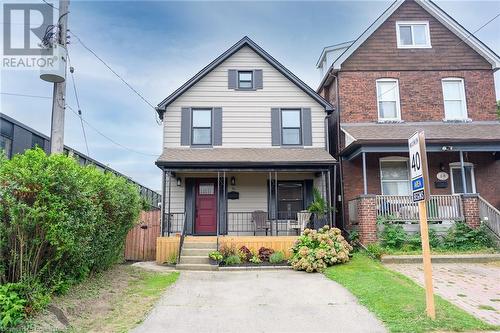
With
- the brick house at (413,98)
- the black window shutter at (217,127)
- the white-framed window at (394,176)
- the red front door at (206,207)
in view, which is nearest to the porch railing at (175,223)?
the red front door at (206,207)

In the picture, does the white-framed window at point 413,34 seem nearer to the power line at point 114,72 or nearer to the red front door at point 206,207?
the red front door at point 206,207

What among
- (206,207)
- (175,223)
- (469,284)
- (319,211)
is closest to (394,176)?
(319,211)

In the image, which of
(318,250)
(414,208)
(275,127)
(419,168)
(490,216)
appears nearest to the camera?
(419,168)

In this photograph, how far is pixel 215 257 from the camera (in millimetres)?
10359

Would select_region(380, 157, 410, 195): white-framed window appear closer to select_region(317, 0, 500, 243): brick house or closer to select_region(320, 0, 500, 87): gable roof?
select_region(317, 0, 500, 243): brick house

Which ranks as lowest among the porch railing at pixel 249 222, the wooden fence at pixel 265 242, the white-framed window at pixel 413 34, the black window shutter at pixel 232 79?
the wooden fence at pixel 265 242

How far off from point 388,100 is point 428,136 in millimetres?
2582

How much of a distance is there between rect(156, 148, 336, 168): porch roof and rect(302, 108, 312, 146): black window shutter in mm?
469

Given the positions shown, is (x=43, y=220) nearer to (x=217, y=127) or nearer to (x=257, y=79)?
(x=217, y=127)

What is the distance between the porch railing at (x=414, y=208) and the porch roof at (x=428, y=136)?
67.8 inches

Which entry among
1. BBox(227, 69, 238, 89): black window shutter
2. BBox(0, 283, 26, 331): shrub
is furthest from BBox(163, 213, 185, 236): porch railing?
BBox(0, 283, 26, 331): shrub

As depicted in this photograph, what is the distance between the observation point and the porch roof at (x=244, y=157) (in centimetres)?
1205

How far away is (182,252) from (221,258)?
4.53 feet

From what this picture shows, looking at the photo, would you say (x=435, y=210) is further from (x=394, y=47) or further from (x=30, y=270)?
(x=30, y=270)
